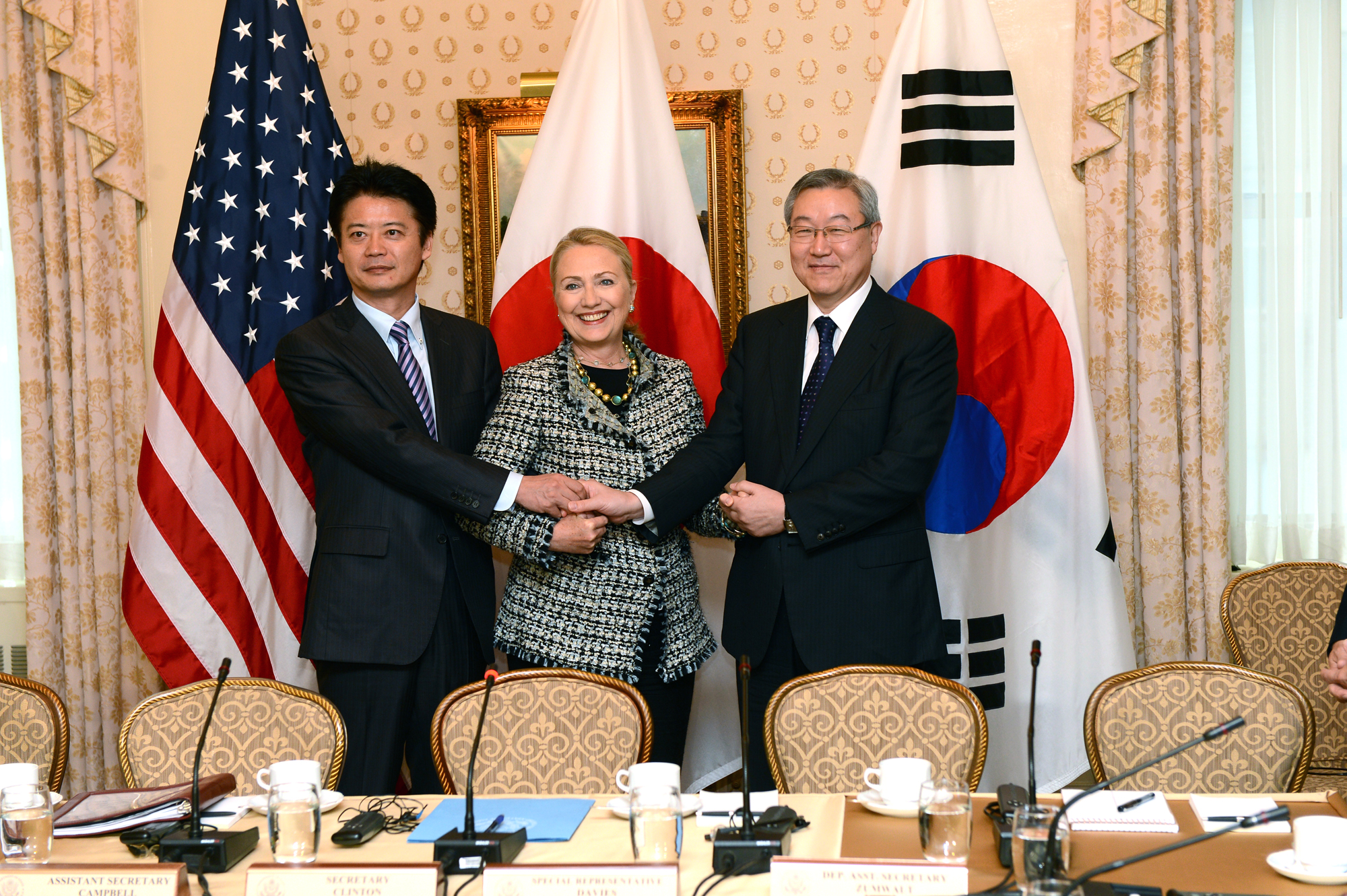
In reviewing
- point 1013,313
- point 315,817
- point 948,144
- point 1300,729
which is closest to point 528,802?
point 315,817

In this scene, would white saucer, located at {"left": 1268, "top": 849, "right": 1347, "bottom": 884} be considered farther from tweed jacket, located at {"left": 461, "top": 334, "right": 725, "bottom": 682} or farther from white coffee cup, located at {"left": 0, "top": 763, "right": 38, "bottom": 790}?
white coffee cup, located at {"left": 0, "top": 763, "right": 38, "bottom": 790}

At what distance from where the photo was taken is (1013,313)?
11.7ft

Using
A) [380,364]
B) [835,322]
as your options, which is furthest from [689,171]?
[380,364]

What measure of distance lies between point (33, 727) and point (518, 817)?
1.36m

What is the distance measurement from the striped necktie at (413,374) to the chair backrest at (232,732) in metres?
0.86

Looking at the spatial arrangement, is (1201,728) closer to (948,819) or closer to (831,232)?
(948,819)

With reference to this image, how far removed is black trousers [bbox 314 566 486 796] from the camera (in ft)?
9.73

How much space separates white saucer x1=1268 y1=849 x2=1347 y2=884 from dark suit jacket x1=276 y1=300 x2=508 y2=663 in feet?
6.14

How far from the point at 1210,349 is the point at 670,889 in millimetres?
3036

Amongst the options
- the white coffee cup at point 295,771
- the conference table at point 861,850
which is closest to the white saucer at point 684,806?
the conference table at point 861,850

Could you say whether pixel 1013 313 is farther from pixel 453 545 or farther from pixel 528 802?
pixel 528 802

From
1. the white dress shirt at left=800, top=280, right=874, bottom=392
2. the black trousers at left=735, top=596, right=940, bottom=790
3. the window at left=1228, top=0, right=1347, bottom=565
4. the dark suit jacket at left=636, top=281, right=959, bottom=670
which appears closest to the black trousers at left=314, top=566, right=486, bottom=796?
the dark suit jacket at left=636, top=281, right=959, bottom=670

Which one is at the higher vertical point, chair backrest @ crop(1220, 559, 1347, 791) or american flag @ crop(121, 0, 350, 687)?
american flag @ crop(121, 0, 350, 687)

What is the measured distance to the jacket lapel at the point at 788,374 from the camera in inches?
119
